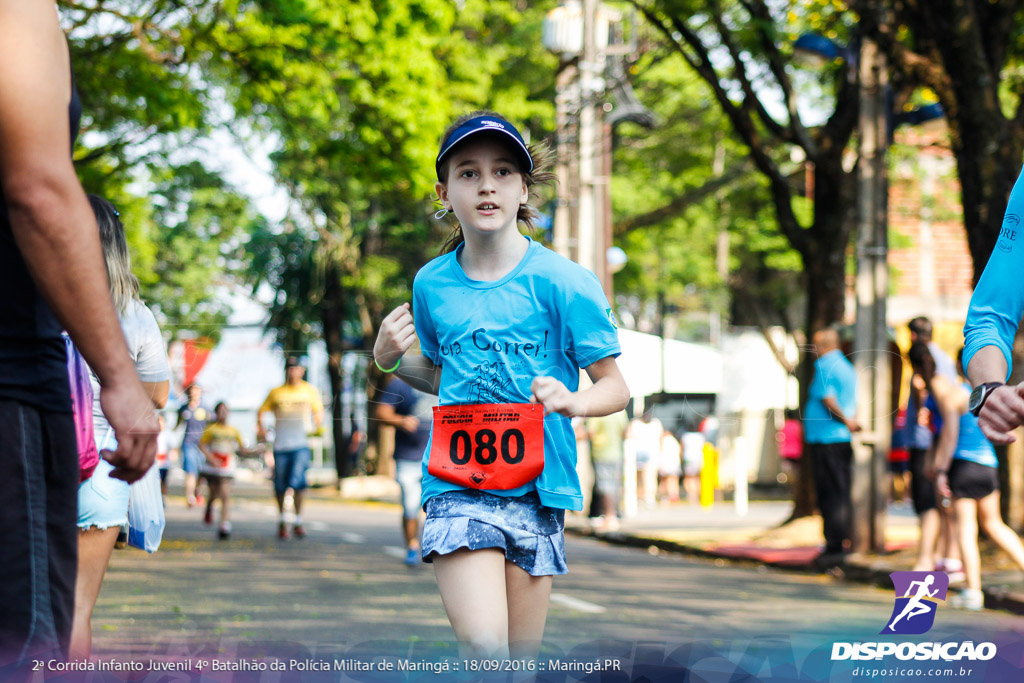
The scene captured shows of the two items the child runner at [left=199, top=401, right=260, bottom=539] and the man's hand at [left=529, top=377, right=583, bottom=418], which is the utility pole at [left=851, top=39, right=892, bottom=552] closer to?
the child runner at [left=199, top=401, right=260, bottom=539]

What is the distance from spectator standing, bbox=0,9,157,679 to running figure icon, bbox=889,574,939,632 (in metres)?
2.34

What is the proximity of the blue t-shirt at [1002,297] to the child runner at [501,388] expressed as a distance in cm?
88

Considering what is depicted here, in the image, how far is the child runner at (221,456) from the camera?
15.4 metres

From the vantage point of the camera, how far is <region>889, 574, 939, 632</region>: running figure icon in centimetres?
363

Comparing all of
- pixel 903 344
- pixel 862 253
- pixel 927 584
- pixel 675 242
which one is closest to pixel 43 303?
pixel 927 584

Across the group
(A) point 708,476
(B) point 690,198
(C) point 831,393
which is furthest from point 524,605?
(A) point 708,476

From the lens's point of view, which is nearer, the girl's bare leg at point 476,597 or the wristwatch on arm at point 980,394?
the wristwatch on arm at point 980,394

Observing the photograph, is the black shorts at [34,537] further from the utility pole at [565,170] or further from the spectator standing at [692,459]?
the spectator standing at [692,459]

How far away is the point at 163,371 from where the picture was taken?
4340 mm

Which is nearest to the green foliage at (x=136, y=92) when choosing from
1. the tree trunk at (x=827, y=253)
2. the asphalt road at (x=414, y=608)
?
the asphalt road at (x=414, y=608)

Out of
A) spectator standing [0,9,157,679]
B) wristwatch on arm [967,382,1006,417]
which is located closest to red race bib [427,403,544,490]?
wristwatch on arm [967,382,1006,417]

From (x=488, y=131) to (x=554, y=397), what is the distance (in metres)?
0.80

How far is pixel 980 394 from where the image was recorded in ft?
9.39

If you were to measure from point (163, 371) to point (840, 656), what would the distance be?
7.89 ft
